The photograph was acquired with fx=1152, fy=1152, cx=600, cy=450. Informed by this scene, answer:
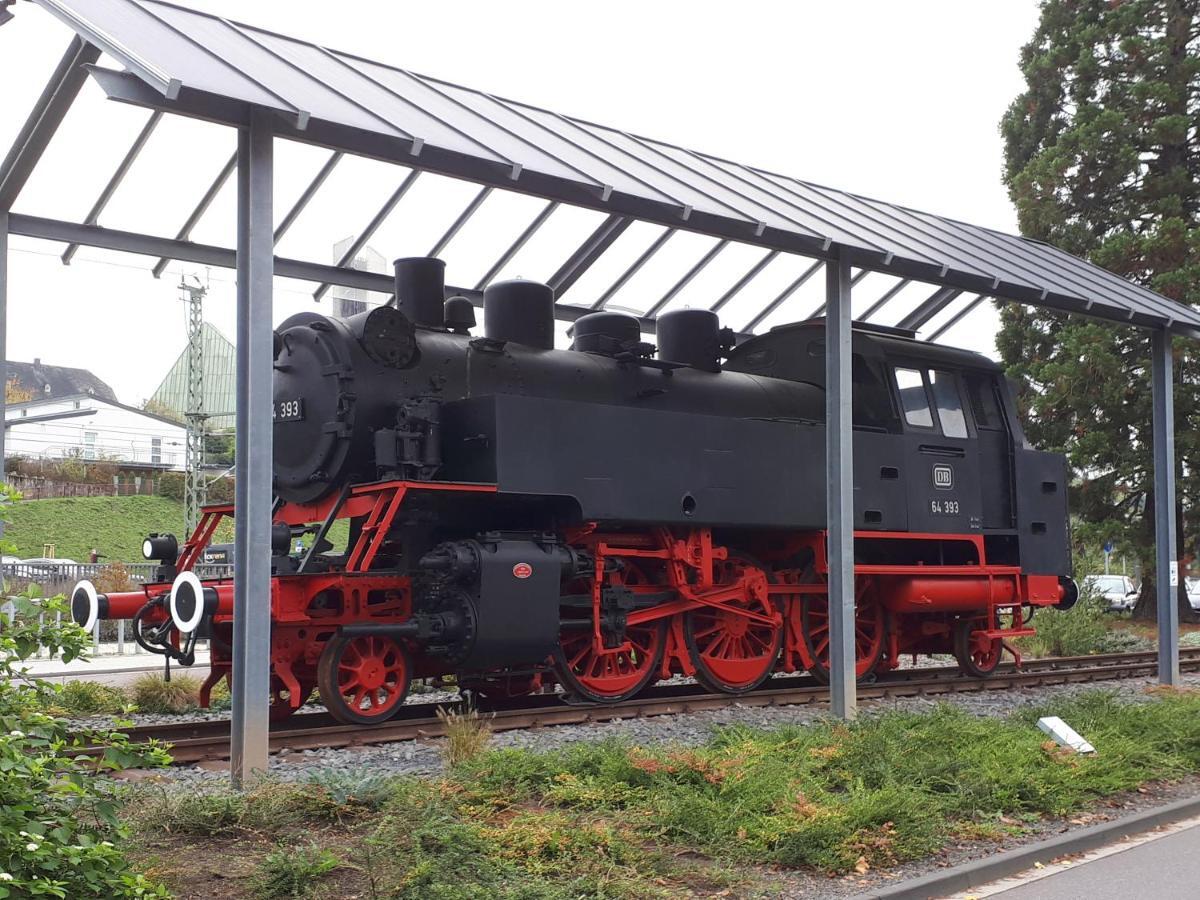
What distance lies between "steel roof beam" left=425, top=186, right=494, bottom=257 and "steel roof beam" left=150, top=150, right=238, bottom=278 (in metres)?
1.91

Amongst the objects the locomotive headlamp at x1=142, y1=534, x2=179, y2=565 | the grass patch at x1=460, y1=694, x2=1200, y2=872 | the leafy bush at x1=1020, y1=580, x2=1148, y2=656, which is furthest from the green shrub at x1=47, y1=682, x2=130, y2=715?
the leafy bush at x1=1020, y1=580, x2=1148, y2=656

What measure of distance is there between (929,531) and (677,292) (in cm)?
346

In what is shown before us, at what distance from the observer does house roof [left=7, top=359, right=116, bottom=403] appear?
65125mm

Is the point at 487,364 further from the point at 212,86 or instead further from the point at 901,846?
the point at 901,846

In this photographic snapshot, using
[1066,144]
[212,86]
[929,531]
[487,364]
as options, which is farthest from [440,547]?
[1066,144]

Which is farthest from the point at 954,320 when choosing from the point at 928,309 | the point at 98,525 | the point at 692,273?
the point at 98,525

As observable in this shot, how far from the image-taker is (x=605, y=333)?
1059cm

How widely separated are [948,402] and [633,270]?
389cm

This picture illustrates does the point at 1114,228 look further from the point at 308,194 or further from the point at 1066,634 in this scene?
the point at 308,194

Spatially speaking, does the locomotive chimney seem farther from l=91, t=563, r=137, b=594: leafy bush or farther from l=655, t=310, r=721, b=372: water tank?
l=91, t=563, r=137, b=594: leafy bush

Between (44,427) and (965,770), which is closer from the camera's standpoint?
(965,770)

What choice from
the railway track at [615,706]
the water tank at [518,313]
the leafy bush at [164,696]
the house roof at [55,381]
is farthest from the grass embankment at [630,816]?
the house roof at [55,381]

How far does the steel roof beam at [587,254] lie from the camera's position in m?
10.1

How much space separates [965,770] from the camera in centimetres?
640
